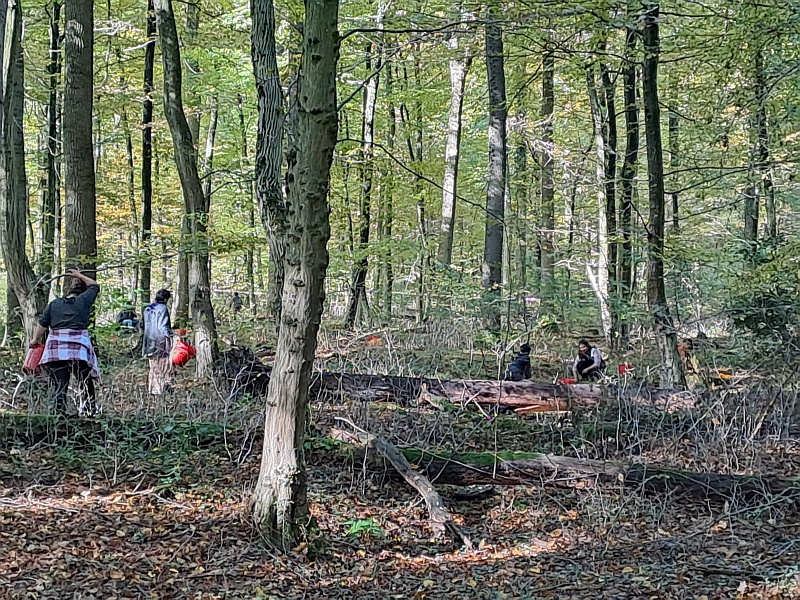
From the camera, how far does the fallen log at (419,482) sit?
552 centimetres

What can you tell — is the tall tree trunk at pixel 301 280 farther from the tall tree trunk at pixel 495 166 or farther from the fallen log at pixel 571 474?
the tall tree trunk at pixel 495 166

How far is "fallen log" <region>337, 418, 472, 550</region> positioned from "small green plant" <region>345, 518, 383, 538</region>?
465mm

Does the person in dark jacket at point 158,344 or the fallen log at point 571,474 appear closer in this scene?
the fallen log at point 571,474

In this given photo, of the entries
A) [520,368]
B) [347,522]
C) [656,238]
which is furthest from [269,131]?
[656,238]

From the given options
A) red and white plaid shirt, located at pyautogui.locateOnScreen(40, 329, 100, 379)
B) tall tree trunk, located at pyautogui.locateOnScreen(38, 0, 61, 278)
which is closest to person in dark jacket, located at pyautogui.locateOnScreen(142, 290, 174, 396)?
red and white plaid shirt, located at pyautogui.locateOnScreen(40, 329, 100, 379)

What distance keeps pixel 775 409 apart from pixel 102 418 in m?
7.14

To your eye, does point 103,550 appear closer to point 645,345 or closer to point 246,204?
point 645,345

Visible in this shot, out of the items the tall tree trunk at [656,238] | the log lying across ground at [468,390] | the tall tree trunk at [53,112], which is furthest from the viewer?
the tall tree trunk at [53,112]

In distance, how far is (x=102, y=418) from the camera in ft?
21.9

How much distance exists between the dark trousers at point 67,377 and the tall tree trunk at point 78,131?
2.54 metres

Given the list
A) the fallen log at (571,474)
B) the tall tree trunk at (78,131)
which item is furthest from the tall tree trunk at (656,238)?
the tall tree trunk at (78,131)

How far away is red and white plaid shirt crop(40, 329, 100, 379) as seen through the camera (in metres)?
7.10

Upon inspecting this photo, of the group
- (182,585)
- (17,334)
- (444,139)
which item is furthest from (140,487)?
(444,139)

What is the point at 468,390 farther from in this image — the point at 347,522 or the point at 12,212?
the point at 12,212
